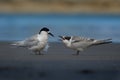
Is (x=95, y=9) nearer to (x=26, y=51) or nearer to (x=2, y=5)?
(x=2, y=5)

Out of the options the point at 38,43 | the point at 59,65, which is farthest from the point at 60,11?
the point at 59,65

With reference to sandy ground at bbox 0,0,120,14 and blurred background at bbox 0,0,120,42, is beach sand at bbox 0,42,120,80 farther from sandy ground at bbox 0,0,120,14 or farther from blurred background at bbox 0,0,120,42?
sandy ground at bbox 0,0,120,14

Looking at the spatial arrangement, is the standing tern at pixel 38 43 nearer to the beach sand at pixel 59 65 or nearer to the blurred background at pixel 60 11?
the beach sand at pixel 59 65

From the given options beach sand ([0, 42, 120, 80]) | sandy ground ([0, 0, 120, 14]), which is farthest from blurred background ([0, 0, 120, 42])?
beach sand ([0, 42, 120, 80])

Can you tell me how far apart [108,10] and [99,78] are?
26.7 m

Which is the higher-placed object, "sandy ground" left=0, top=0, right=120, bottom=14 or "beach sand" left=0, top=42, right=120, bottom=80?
"sandy ground" left=0, top=0, right=120, bottom=14

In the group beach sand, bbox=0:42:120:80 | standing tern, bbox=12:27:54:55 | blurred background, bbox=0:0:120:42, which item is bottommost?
beach sand, bbox=0:42:120:80

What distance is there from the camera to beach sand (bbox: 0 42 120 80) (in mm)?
12859

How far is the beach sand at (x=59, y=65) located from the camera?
506 inches

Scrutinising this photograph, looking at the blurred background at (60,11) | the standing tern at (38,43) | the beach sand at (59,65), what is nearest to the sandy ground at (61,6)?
the blurred background at (60,11)

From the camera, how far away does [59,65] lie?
14148 mm

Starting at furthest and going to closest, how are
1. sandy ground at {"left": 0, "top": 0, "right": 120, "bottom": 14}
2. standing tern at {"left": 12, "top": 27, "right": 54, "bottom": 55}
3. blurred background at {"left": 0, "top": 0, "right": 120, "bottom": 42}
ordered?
sandy ground at {"left": 0, "top": 0, "right": 120, "bottom": 14} < blurred background at {"left": 0, "top": 0, "right": 120, "bottom": 42} < standing tern at {"left": 12, "top": 27, "right": 54, "bottom": 55}

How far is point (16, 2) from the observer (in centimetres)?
4288

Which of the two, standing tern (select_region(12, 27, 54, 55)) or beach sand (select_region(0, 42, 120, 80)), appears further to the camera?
standing tern (select_region(12, 27, 54, 55))
